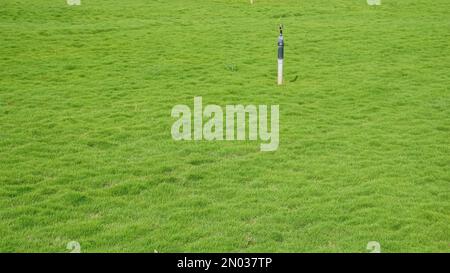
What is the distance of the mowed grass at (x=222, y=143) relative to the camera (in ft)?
27.9

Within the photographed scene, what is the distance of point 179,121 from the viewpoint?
45.5 feet

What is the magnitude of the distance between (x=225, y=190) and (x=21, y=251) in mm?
3635

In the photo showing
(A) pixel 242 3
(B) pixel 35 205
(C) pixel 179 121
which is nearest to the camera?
(B) pixel 35 205

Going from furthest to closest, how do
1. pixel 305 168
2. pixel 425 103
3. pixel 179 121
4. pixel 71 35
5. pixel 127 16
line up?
pixel 127 16
pixel 71 35
pixel 425 103
pixel 179 121
pixel 305 168

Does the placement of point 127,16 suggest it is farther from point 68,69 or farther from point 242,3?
point 68,69

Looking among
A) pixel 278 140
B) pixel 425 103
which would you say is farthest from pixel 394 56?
pixel 278 140

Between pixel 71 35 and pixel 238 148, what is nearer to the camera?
pixel 238 148

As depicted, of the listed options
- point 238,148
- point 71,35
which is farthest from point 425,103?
point 71,35

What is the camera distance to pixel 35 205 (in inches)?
365

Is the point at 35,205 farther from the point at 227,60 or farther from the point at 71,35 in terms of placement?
the point at 71,35

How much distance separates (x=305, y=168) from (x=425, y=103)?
20.8ft

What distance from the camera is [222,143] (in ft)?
40.9

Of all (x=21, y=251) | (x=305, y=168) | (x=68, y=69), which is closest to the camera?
(x=21, y=251)

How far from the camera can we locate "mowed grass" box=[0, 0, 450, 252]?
852 centimetres
